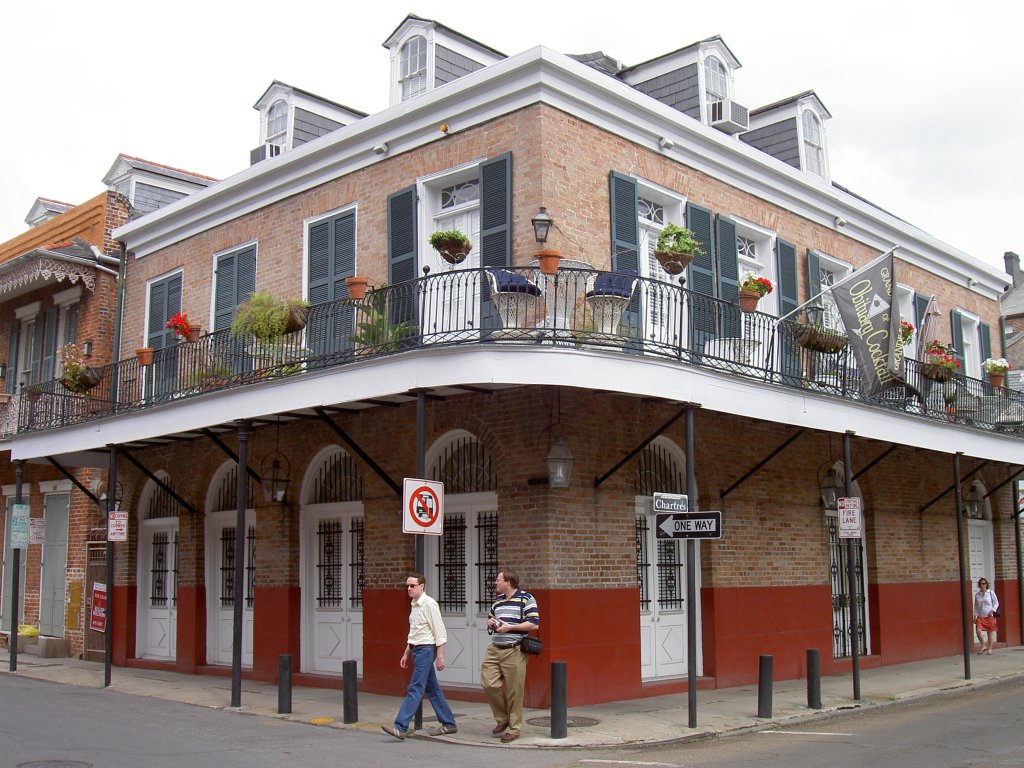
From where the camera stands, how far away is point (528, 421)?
516 inches

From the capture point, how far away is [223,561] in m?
17.8

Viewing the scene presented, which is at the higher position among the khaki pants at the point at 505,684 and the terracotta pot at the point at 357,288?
the terracotta pot at the point at 357,288

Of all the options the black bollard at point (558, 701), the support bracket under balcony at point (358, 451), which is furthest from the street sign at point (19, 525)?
the black bollard at point (558, 701)

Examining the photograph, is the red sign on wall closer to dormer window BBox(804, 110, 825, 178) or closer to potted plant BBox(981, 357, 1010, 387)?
dormer window BBox(804, 110, 825, 178)

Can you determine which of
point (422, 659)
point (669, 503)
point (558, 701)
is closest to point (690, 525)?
point (669, 503)

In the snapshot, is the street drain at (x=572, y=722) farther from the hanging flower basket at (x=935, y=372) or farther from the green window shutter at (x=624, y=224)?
the hanging flower basket at (x=935, y=372)

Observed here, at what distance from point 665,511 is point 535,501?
1.71 meters

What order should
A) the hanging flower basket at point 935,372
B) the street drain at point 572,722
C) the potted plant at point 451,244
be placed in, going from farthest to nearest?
the hanging flower basket at point 935,372
the potted plant at point 451,244
the street drain at point 572,722

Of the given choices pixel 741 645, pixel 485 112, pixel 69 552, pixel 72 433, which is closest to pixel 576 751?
pixel 741 645

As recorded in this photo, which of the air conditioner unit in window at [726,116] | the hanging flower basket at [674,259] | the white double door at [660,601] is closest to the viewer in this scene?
the hanging flower basket at [674,259]

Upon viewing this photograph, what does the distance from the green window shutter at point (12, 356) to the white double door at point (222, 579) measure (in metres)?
7.57

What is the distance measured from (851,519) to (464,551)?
5045 mm

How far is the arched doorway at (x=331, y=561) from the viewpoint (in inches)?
609

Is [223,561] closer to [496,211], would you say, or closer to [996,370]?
[496,211]
